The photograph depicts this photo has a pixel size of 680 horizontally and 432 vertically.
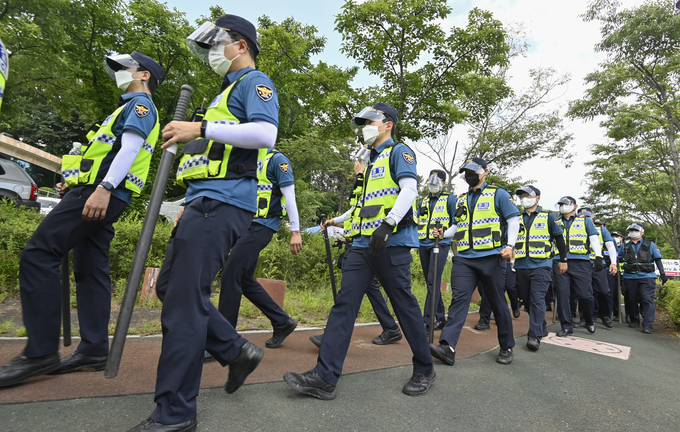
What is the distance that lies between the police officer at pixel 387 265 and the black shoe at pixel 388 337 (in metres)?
1.57

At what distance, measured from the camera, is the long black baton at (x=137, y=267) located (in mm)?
1969

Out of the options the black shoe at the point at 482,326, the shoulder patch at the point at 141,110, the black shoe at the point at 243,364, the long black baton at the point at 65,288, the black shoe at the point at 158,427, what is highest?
the shoulder patch at the point at 141,110

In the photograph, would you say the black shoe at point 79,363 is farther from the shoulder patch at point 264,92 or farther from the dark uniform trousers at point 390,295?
the shoulder patch at point 264,92

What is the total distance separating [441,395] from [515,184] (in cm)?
1484

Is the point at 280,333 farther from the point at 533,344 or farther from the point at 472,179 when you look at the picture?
the point at 533,344

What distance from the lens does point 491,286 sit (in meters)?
4.14

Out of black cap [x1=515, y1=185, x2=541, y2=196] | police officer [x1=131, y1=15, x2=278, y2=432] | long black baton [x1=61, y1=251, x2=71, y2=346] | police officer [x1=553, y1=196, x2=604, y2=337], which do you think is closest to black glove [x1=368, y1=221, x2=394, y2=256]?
police officer [x1=131, y1=15, x2=278, y2=432]

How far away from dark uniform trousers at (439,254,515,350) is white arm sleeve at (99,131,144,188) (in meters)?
3.28

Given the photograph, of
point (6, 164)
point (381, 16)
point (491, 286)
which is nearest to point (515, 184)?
point (381, 16)

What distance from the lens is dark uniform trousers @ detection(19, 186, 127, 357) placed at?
7.97ft

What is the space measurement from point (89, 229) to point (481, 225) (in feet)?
12.1

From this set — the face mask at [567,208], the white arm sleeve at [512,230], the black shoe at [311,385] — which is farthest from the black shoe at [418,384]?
the face mask at [567,208]

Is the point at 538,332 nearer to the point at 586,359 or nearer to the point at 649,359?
the point at 586,359

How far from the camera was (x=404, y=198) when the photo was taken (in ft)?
9.36
